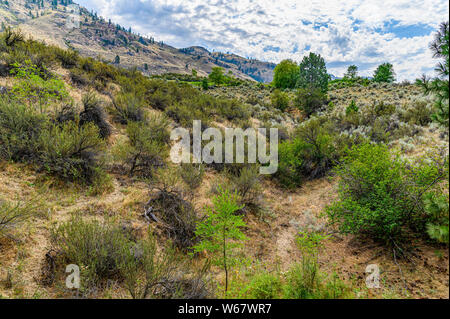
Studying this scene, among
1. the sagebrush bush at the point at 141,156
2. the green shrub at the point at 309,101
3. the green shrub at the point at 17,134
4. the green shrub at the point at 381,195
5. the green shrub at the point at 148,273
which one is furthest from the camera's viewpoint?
the green shrub at the point at 309,101

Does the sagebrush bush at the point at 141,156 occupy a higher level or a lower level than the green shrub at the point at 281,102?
lower

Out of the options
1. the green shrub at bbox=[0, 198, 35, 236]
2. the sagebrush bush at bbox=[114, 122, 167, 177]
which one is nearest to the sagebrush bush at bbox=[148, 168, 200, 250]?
the sagebrush bush at bbox=[114, 122, 167, 177]

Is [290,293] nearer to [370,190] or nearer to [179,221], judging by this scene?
[179,221]

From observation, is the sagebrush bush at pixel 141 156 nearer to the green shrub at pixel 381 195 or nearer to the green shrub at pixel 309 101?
the green shrub at pixel 381 195

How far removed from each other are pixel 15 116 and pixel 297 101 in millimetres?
24059

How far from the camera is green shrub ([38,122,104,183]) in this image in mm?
5801

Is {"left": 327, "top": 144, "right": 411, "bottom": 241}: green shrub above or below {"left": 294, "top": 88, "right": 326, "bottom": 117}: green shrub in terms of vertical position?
below

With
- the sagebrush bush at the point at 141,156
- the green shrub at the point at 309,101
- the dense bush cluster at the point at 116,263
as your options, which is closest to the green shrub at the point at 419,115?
the green shrub at the point at 309,101

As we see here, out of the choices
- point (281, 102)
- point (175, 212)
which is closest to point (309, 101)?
point (281, 102)

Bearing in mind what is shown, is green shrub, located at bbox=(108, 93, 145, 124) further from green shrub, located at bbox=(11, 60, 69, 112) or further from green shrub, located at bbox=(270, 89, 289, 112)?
green shrub, located at bbox=(270, 89, 289, 112)

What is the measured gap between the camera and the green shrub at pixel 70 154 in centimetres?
580

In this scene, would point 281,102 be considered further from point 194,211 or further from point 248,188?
point 194,211

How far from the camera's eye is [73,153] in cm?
625
